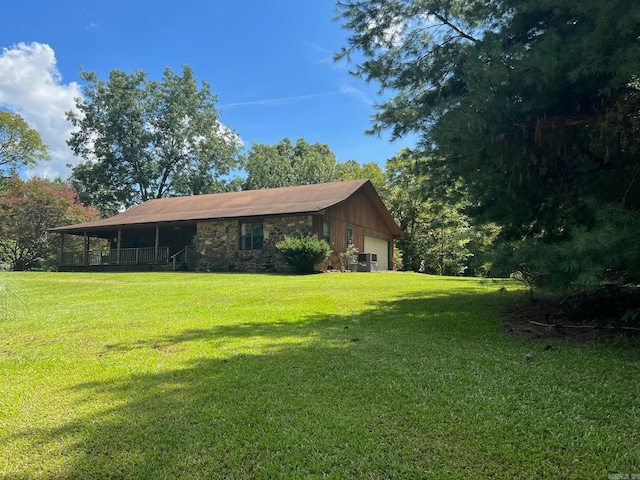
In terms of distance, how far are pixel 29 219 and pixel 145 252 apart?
45.0ft

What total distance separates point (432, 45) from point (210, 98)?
35.5 meters

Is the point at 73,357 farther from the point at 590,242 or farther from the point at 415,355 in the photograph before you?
the point at 590,242

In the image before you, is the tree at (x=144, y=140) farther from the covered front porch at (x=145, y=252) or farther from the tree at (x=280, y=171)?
the covered front porch at (x=145, y=252)

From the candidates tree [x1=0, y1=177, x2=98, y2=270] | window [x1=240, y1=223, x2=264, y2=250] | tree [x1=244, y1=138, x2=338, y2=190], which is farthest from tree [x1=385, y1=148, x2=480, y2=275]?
tree [x1=0, y1=177, x2=98, y2=270]

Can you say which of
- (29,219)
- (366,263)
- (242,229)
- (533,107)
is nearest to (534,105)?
(533,107)

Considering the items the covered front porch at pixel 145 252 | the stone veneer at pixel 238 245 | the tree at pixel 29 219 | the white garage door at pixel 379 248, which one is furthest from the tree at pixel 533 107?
the tree at pixel 29 219

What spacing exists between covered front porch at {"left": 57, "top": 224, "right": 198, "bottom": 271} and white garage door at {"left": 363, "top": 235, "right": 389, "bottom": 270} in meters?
9.45

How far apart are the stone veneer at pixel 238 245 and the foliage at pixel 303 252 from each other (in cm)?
113

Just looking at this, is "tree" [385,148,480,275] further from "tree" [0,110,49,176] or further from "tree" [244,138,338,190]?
"tree" [0,110,49,176]

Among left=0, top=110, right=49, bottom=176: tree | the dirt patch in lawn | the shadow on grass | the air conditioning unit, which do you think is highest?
left=0, top=110, right=49, bottom=176: tree

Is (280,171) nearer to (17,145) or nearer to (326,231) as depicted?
(17,145)

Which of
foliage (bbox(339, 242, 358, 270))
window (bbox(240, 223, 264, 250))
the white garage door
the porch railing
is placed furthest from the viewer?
the white garage door

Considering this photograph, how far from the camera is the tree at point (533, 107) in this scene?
424 centimetres

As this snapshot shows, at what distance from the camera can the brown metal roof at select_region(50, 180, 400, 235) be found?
18875 mm
